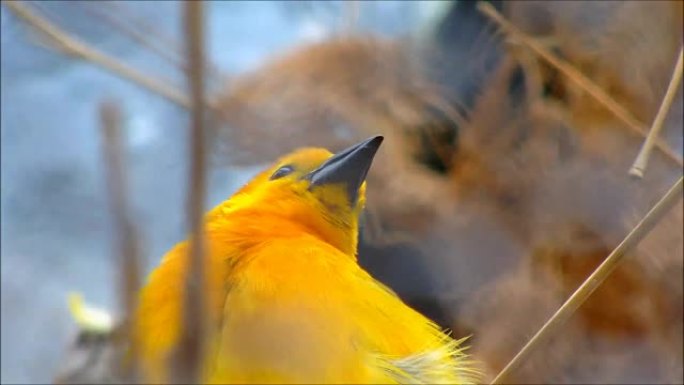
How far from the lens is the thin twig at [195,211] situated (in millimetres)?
Answer: 163

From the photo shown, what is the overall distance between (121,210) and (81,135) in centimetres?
66

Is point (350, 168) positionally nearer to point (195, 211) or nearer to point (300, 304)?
point (300, 304)

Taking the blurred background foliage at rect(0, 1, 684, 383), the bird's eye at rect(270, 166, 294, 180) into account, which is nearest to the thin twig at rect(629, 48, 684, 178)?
the bird's eye at rect(270, 166, 294, 180)

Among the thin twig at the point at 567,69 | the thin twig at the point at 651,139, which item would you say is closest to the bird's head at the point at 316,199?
the thin twig at the point at 651,139

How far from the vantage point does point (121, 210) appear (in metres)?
0.16

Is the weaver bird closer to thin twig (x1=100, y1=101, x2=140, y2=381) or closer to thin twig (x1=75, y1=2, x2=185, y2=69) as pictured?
thin twig (x1=100, y1=101, x2=140, y2=381)

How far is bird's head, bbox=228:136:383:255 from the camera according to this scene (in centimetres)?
46

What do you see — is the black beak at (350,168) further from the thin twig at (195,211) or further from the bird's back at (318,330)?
the thin twig at (195,211)

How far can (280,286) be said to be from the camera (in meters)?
0.36

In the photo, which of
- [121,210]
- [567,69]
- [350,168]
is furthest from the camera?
[567,69]

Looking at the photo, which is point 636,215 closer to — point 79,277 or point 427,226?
point 427,226

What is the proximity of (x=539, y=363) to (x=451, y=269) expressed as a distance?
3.7 inches

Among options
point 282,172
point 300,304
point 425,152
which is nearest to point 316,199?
point 282,172

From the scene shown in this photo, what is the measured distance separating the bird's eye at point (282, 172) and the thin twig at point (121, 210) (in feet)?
1.05
